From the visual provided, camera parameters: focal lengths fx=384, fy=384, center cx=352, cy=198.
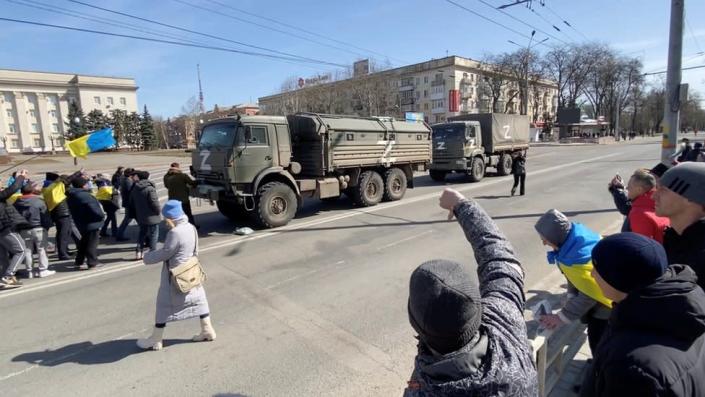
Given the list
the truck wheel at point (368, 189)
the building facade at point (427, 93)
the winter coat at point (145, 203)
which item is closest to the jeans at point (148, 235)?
the winter coat at point (145, 203)

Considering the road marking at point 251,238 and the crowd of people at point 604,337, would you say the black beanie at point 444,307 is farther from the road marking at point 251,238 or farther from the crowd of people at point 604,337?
the road marking at point 251,238

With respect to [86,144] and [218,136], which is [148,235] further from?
[86,144]

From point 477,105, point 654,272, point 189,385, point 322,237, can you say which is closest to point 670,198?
point 654,272

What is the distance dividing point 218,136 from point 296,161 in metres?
2.36

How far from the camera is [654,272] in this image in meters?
1.35

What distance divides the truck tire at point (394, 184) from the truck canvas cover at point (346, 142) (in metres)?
0.34

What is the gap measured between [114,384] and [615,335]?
3888mm

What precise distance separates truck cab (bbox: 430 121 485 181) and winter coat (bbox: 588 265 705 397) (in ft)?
48.8

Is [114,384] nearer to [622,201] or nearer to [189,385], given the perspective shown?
[189,385]

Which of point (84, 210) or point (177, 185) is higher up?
point (177, 185)

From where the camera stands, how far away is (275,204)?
9328 mm

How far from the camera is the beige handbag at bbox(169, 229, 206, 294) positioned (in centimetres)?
382

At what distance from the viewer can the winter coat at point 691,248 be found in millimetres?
2068

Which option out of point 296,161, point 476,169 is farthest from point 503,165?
point 296,161
